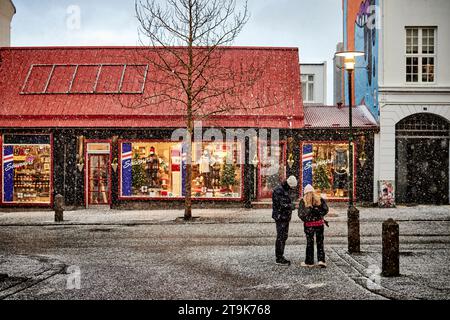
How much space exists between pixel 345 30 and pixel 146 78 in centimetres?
1228

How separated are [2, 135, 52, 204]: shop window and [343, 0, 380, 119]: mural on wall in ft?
46.8

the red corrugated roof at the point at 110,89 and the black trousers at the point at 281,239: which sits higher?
the red corrugated roof at the point at 110,89

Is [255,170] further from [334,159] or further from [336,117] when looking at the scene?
[336,117]

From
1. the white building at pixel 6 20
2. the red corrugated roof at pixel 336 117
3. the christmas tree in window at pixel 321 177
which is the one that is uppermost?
the white building at pixel 6 20

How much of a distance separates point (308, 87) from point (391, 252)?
1251 inches

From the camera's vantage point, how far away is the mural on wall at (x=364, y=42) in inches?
1022

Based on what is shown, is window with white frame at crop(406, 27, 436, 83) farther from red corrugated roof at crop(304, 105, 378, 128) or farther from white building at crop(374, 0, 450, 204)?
red corrugated roof at crop(304, 105, 378, 128)

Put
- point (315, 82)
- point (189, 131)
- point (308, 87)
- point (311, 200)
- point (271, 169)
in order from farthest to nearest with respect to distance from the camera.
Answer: point (308, 87) → point (315, 82) → point (271, 169) → point (189, 131) → point (311, 200)

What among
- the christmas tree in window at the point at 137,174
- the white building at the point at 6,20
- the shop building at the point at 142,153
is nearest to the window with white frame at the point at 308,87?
the shop building at the point at 142,153

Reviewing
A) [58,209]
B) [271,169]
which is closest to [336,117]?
[271,169]

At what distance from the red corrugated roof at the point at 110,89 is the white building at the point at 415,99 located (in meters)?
3.86

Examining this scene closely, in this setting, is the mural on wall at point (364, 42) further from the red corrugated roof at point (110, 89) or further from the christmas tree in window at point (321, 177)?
the red corrugated roof at point (110, 89)

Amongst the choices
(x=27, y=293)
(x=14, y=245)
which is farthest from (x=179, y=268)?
(x=14, y=245)

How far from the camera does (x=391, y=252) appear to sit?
34.4 ft
